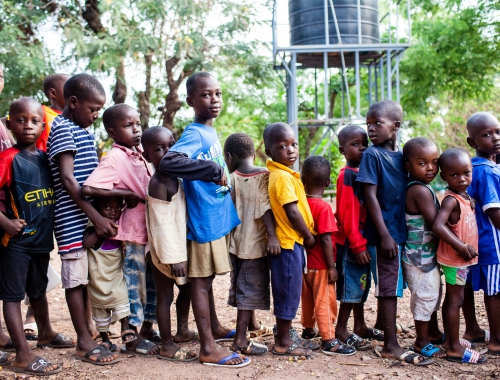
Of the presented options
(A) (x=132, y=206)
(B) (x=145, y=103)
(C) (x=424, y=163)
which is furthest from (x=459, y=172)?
(B) (x=145, y=103)

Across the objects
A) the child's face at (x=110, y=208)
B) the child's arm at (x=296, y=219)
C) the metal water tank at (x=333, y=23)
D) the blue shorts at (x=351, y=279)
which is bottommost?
the blue shorts at (x=351, y=279)

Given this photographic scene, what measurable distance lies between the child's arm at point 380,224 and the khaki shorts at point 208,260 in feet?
3.43

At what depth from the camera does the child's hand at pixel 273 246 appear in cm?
350

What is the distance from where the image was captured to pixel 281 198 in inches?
136

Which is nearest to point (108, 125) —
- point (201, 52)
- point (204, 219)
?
point (204, 219)

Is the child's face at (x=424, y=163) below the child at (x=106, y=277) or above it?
above

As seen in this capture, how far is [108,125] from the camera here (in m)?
3.63

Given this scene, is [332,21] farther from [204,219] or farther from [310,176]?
[204,219]

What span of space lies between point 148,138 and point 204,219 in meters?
0.68

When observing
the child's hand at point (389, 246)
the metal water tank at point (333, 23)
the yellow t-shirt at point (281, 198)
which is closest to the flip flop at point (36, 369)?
the yellow t-shirt at point (281, 198)

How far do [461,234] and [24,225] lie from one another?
291 centimetres

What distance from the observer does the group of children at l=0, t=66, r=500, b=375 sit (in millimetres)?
3383

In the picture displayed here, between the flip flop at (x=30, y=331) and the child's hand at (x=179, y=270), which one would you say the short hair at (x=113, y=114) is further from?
the flip flop at (x=30, y=331)

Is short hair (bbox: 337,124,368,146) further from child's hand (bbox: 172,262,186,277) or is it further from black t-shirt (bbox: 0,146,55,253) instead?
black t-shirt (bbox: 0,146,55,253)
